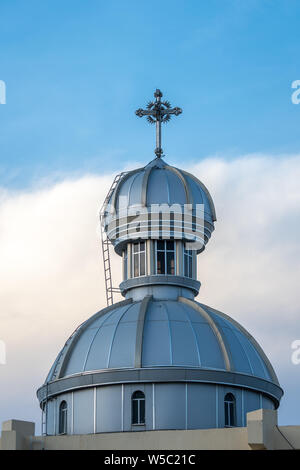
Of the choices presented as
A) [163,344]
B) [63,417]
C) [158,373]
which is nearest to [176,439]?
[158,373]

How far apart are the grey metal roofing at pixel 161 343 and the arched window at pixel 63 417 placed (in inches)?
54.9

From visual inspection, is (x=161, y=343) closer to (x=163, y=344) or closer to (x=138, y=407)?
(x=163, y=344)

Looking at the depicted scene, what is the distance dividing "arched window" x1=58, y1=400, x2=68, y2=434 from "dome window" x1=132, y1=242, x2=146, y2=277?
8.39m

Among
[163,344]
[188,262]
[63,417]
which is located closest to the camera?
[163,344]

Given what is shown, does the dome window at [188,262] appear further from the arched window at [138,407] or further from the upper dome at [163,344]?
the arched window at [138,407]

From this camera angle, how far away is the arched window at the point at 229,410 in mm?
50297

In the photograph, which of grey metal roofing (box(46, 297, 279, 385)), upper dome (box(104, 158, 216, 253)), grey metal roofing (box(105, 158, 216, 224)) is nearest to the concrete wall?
grey metal roofing (box(46, 297, 279, 385))

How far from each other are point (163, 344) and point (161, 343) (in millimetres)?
110

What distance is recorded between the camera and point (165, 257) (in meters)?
56.5

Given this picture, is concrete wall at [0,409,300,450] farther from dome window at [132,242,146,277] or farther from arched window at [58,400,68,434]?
dome window at [132,242,146,277]
